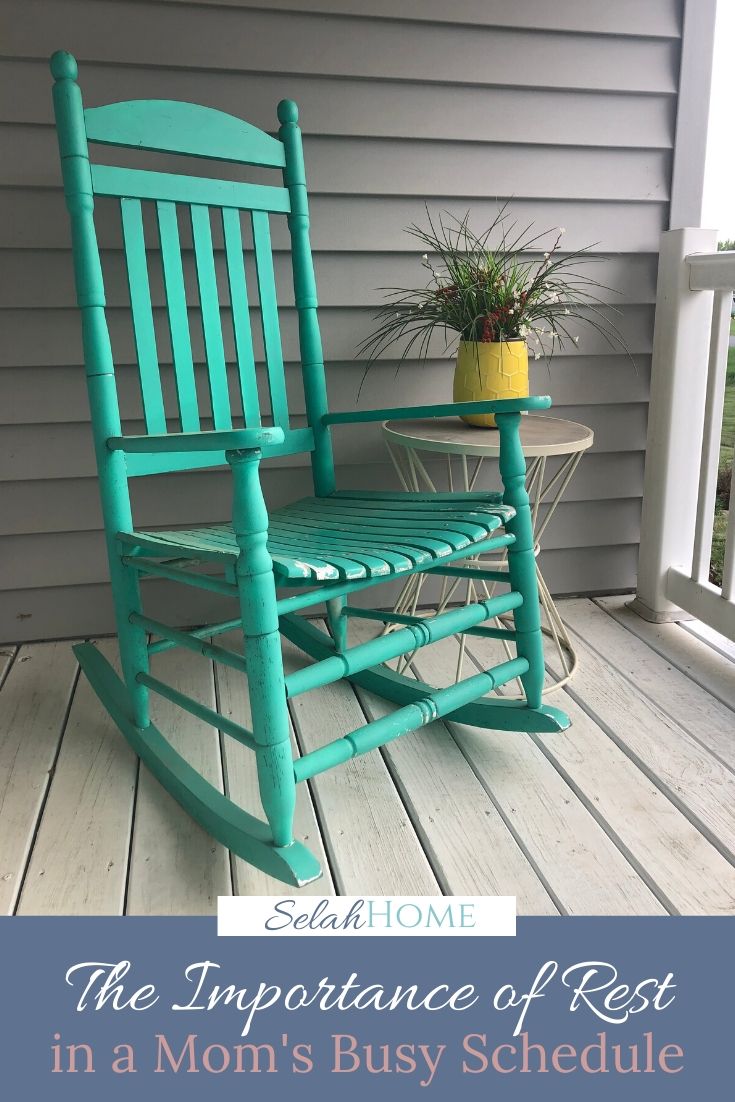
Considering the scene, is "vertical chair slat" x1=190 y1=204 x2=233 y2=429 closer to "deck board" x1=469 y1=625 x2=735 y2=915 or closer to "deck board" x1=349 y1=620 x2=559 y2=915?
"deck board" x1=349 y1=620 x2=559 y2=915

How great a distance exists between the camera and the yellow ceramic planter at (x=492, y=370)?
1.85 m

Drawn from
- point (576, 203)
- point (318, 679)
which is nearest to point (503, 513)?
point (318, 679)

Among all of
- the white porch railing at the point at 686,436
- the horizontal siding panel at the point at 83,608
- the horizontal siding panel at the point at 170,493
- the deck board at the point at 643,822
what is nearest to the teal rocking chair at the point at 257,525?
the deck board at the point at 643,822

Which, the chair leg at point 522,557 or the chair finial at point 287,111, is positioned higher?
the chair finial at point 287,111

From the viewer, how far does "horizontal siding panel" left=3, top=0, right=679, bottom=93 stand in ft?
5.88

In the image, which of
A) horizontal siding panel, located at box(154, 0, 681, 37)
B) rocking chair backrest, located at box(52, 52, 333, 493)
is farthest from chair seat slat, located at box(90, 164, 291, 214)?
horizontal siding panel, located at box(154, 0, 681, 37)

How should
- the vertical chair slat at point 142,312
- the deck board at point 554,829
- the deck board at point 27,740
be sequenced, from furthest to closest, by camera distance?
the vertical chair slat at point 142,312 → the deck board at point 27,740 → the deck board at point 554,829

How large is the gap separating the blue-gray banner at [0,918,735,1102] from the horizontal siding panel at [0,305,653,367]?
126 cm

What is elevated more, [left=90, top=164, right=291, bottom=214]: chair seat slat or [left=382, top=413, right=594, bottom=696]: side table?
[left=90, top=164, right=291, bottom=214]: chair seat slat

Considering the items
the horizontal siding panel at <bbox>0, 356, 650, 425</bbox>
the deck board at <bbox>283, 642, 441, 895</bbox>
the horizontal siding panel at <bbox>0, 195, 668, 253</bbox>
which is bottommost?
the deck board at <bbox>283, 642, 441, 895</bbox>

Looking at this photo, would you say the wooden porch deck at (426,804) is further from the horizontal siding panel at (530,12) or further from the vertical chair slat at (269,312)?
the horizontal siding panel at (530,12)

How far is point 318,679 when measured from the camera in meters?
1.28

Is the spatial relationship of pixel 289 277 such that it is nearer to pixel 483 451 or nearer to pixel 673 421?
pixel 483 451

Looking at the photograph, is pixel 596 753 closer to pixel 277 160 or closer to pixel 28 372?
pixel 277 160
